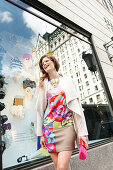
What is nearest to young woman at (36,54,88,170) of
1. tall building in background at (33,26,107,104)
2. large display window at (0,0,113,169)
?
large display window at (0,0,113,169)

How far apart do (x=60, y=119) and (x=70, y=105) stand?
17 cm

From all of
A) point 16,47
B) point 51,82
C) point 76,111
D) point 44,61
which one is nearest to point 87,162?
point 76,111

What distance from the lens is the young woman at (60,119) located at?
50.2 inches

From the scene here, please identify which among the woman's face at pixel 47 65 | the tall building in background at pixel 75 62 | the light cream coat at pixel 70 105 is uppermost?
the tall building in background at pixel 75 62

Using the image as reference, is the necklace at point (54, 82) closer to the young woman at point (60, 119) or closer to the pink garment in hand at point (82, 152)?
the young woman at point (60, 119)

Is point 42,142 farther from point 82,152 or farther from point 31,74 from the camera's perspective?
point 31,74

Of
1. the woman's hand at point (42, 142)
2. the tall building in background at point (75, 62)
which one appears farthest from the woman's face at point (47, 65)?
the tall building in background at point (75, 62)

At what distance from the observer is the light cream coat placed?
133cm

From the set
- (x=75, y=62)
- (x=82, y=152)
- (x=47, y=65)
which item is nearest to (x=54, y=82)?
(x=47, y=65)

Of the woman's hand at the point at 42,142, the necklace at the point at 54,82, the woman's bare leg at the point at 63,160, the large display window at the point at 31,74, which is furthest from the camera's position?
the large display window at the point at 31,74

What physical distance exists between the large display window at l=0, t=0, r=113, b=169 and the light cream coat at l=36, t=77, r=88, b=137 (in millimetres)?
394

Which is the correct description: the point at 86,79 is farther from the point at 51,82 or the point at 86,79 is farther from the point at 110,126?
the point at 51,82

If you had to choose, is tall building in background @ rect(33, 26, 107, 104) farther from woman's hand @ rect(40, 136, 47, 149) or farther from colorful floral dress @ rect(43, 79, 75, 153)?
woman's hand @ rect(40, 136, 47, 149)

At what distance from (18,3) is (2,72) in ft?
4.50
